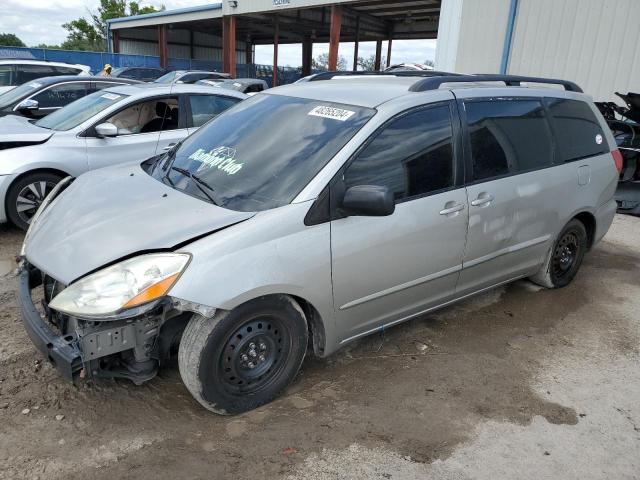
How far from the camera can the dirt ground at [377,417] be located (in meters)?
2.50

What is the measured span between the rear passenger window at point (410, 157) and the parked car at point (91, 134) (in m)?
3.66

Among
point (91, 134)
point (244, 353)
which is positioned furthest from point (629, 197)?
point (91, 134)

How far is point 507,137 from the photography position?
12.3 ft

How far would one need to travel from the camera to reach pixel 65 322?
2.67 meters

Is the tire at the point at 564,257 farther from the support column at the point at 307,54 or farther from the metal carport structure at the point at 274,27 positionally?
the support column at the point at 307,54

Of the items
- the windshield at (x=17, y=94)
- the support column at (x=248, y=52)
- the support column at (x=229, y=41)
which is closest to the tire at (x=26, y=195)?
the windshield at (x=17, y=94)

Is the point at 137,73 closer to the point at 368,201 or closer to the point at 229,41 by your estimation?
the point at 229,41

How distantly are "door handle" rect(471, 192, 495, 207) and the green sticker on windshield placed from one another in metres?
1.56

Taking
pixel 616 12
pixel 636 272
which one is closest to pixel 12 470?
pixel 636 272

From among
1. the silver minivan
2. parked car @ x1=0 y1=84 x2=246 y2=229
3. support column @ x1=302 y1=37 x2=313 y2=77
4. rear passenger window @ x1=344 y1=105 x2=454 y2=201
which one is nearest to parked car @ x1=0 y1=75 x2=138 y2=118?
parked car @ x1=0 y1=84 x2=246 y2=229

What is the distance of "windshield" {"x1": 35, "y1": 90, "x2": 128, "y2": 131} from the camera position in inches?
233

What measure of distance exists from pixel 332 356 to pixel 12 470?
6.17 feet

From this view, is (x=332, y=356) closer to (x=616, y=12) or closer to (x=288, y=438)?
(x=288, y=438)

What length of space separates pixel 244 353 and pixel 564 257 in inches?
127
